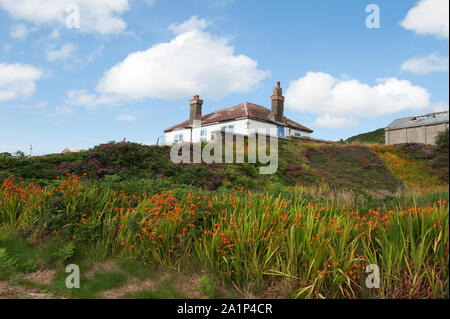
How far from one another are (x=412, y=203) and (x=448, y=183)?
196 centimetres

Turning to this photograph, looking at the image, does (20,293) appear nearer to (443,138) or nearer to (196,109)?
(443,138)

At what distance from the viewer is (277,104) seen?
108ft

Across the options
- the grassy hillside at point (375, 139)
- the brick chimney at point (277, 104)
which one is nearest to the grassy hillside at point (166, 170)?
the grassy hillside at point (375, 139)

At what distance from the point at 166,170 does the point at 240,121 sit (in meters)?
20.1

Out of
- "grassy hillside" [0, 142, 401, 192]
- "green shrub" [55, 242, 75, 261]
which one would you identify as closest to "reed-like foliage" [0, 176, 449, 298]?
"green shrub" [55, 242, 75, 261]

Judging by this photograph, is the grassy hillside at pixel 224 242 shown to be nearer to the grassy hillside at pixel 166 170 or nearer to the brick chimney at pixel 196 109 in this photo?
the grassy hillside at pixel 166 170

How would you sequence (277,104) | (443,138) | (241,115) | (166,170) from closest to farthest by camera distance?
(443,138)
(166,170)
(241,115)
(277,104)

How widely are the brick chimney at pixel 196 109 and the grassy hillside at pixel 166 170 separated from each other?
1835cm

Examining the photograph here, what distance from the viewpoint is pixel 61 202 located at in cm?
666

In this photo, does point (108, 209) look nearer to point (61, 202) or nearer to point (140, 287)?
point (61, 202)

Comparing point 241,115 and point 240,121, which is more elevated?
point 241,115

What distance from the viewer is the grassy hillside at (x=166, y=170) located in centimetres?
1023

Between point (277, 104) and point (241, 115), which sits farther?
point (277, 104)

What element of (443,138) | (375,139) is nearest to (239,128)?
(375,139)
